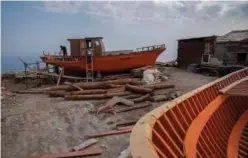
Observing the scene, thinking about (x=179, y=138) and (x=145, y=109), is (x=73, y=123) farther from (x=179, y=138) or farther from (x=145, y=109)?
(x=179, y=138)

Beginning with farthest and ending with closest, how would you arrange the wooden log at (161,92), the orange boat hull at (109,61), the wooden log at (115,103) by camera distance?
the orange boat hull at (109,61), the wooden log at (161,92), the wooden log at (115,103)

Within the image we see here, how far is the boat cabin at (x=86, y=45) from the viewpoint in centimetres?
2280

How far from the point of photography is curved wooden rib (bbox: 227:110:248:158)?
6550 millimetres

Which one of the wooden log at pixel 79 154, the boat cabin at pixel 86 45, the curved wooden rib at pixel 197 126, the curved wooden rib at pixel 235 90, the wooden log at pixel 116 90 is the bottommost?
the wooden log at pixel 79 154

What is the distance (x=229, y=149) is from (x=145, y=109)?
21.5 ft

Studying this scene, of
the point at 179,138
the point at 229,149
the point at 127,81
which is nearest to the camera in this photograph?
the point at 179,138

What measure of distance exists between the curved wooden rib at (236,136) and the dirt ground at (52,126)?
348 cm

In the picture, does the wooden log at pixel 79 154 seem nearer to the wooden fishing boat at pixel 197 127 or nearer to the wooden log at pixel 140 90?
the wooden fishing boat at pixel 197 127

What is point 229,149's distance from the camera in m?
6.82

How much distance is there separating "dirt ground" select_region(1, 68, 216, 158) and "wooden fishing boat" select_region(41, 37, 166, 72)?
703cm

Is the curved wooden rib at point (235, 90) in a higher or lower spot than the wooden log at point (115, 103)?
higher

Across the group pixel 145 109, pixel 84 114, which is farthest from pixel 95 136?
pixel 145 109

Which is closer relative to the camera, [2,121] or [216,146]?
[216,146]

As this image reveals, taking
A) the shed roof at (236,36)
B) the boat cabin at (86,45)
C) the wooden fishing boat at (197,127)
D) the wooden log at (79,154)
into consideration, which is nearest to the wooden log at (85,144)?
the wooden log at (79,154)
